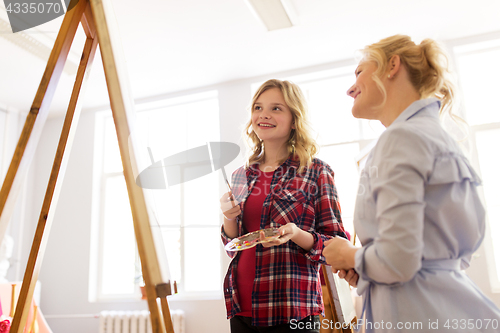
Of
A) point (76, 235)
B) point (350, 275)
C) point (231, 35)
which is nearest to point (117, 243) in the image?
point (76, 235)

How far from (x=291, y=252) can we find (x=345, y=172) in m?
2.94

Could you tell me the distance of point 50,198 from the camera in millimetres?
1128

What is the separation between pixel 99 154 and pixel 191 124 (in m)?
1.36

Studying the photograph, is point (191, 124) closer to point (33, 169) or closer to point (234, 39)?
point (234, 39)

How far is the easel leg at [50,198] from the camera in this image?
3.46 ft

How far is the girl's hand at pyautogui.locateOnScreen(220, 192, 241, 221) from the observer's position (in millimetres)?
1284

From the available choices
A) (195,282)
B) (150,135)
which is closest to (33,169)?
(150,135)

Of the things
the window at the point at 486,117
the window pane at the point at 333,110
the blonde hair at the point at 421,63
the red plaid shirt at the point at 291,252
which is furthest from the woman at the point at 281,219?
the window at the point at 486,117

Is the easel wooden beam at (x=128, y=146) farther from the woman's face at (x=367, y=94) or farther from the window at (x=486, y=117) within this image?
the window at (x=486, y=117)

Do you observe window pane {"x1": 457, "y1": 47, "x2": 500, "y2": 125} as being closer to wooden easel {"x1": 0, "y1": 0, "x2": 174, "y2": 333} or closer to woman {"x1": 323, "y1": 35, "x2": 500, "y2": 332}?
woman {"x1": 323, "y1": 35, "x2": 500, "y2": 332}

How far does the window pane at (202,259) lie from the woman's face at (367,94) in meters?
3.56

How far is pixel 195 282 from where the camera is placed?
14.4 ft

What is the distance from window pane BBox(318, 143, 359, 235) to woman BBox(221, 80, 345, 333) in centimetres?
259

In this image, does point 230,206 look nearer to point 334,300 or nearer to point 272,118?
point 272,118
